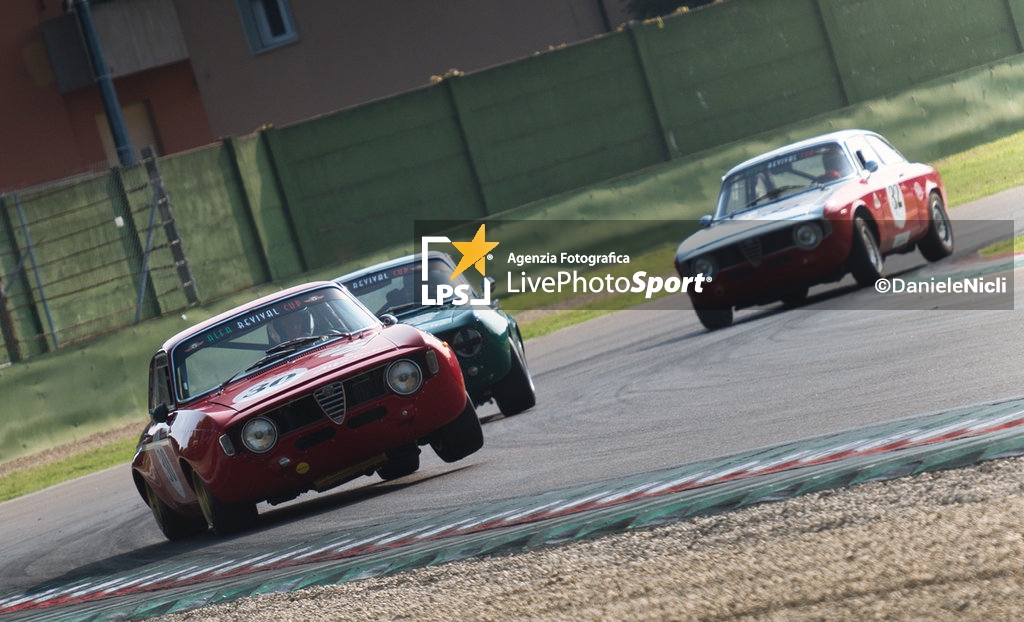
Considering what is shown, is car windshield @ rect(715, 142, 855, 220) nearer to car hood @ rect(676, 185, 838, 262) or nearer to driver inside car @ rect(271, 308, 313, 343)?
car hood @ rect(676, 185, 838, 262)

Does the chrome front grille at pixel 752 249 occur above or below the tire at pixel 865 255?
above

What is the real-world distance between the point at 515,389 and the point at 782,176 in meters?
4.01

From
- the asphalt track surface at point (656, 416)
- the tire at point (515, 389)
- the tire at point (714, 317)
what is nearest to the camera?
the asphalt track surface at point (656, 416)

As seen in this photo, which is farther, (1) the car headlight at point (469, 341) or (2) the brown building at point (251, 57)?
(2) the brown building at point (251, 57)

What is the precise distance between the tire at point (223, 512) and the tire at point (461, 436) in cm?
112

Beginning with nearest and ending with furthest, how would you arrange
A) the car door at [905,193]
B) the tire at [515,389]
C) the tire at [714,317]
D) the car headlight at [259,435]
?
the car headlight at [259,435], the tire at [515,389], the car door at [905,193], the tire at [714,317]

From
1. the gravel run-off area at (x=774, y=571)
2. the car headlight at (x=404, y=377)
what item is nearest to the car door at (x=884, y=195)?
the car headlight at (x=404, y=377)

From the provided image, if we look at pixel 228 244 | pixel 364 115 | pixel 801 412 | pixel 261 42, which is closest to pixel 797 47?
pixel 364 115

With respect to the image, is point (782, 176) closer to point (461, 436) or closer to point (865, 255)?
point (865, 255)

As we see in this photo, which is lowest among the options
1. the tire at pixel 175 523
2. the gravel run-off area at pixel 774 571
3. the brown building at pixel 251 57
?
the gravel run-off area at pixel 774 571

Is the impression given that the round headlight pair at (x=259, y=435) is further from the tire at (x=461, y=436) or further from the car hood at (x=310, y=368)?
the tire at (x=461, y=436)

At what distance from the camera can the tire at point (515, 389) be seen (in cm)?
1125

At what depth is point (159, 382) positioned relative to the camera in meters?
9.66

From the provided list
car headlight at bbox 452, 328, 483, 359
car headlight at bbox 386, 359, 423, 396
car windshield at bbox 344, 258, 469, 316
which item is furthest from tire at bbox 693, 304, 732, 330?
car headlight at bbox 386, 359, 423, 396
